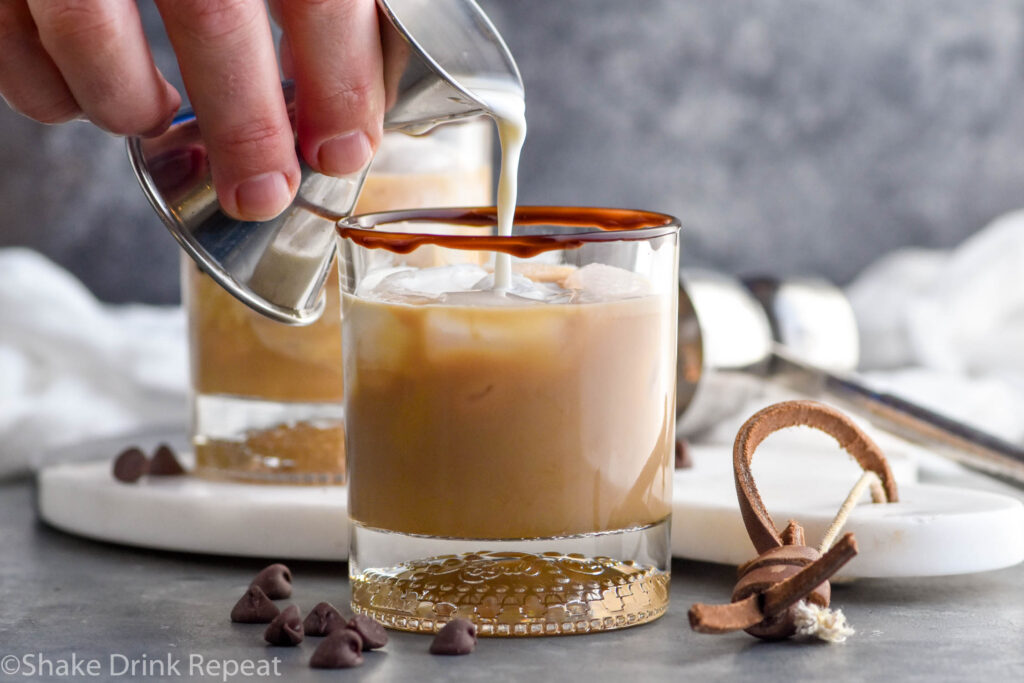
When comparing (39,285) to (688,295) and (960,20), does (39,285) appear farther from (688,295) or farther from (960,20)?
(960,20)

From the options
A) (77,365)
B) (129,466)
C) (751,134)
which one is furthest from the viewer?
(751,134)

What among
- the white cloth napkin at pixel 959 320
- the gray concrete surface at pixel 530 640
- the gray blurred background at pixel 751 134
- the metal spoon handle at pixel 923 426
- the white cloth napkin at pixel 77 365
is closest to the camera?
the gray concrete surface at pixel 530 640

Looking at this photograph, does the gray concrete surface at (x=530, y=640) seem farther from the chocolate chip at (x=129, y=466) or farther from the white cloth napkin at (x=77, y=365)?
the white cloth napkin at (x=77, y=365)

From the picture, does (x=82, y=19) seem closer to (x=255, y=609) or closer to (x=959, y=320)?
(x=255, y=609)

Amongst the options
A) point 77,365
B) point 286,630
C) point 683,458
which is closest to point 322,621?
point 286,630

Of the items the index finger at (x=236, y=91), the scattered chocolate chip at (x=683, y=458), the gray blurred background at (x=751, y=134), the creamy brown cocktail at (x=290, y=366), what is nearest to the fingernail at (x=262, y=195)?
the index finger at (x=236, y=91)

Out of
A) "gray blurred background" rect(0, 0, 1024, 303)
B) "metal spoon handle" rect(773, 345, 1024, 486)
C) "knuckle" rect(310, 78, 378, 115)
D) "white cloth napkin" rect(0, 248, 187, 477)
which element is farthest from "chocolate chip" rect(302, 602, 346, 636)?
"gray blurred background" rect(0, 0, 1024, 303)
